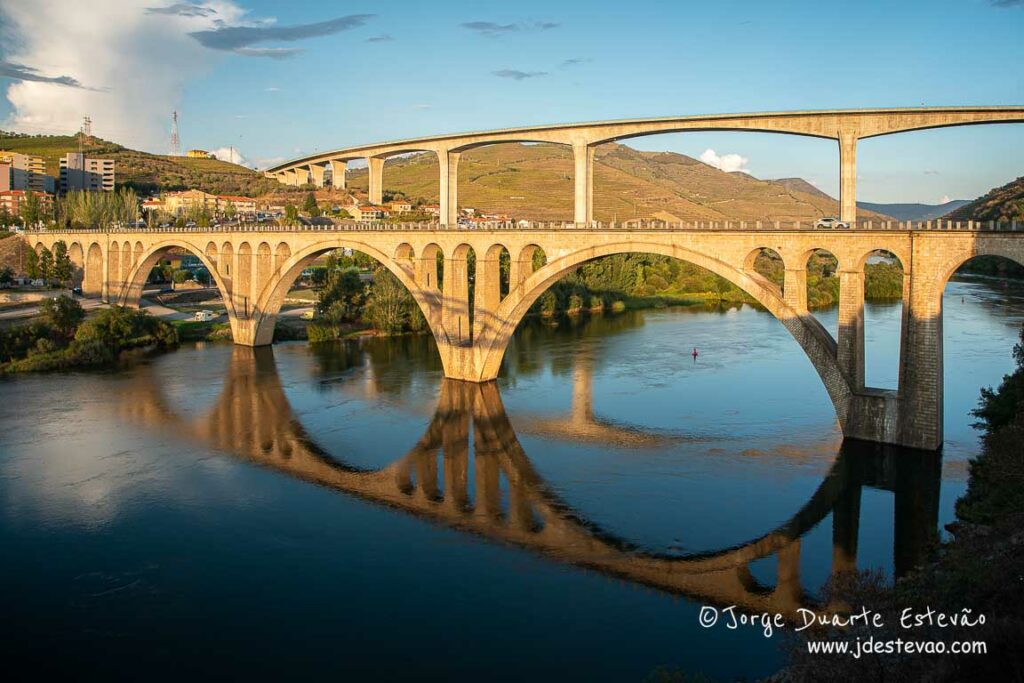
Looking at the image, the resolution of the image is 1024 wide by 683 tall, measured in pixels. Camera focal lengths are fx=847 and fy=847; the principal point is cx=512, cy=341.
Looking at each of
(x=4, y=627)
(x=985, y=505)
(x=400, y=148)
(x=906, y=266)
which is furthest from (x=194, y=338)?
(x=985, y=505)

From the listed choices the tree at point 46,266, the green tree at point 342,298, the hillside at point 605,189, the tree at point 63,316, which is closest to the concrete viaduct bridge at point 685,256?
the green tree at point 342,298

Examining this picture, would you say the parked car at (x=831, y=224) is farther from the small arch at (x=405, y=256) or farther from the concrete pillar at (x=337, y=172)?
the concrete pillar at (x=337, y=172)

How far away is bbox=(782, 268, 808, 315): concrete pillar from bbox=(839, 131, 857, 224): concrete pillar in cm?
254

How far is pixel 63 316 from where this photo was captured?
45094 millimetres

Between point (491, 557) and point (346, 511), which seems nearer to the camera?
point (491, 557)

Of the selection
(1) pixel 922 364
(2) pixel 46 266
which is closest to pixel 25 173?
(2) pixel 46 266

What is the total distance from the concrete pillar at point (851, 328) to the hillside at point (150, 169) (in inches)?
3969

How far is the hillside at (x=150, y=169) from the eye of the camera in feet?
391

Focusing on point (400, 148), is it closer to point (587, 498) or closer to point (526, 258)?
point (526, 258)

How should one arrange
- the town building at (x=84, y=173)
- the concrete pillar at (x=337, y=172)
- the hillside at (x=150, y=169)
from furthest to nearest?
the hillside at (x=150, y=169) < the town building at (x=84, y=173) < the concrete pillar at (x=337, y=172)

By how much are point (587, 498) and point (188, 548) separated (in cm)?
1000

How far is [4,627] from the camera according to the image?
52.2 ft

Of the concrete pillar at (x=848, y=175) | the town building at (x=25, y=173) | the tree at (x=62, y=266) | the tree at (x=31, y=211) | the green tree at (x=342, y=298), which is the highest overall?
the town building at (x=25, y=173)

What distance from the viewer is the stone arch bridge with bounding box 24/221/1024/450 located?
24422 millimetres
